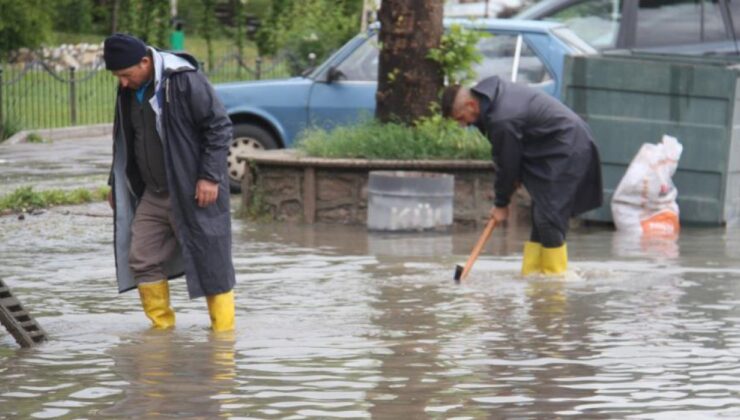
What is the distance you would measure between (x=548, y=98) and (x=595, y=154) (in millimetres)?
452

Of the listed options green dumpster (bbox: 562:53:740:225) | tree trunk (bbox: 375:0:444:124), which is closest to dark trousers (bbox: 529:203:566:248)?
green dumpster (bbox: 562:53:740:225)

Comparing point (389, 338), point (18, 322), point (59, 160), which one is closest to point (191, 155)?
point (18, 322)

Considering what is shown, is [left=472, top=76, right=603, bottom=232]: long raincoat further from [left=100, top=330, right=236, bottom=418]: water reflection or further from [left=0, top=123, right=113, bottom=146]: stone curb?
[left=0, top=123, right=113, bottom=146]: stone curb

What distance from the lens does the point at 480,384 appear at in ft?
24.7

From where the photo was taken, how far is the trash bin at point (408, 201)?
43.9ft

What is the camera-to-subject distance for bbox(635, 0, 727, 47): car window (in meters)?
17.2

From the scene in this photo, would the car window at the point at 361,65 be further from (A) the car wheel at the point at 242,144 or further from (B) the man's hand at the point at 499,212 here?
(B) the man's hand at the point at 499,212

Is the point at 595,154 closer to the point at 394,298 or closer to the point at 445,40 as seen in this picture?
the point at 394,298

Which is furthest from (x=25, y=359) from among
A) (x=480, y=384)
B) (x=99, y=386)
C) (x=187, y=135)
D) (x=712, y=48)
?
(x=712, y=48)

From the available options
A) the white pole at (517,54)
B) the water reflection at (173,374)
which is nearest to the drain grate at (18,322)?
the water reflection at (173,374)

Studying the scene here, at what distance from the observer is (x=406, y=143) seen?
14.1 metres

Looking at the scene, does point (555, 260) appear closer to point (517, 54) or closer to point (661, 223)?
point (661, 223)

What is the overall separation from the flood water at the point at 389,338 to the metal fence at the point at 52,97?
994cm

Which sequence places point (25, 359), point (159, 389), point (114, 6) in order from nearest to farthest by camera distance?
point (159, 389) < point (25, 359) < point (114, 6)
